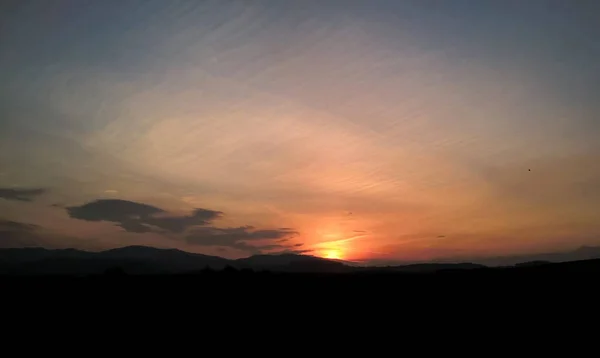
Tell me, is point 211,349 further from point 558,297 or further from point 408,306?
point 558,297

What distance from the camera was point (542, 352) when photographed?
17.2 metres

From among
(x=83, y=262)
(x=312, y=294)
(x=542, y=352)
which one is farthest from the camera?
(x=83, y=262)

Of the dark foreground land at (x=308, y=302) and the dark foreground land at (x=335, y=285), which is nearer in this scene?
the dark foreground land at (x=308, y=302)

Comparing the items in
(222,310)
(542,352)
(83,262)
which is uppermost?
(83,262)

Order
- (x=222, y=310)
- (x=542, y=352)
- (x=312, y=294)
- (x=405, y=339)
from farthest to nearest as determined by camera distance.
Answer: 1. (x=312, y=294)
2. (x=222, y=310)
3. (x=405, y=339)
4. (x=542, y=352)

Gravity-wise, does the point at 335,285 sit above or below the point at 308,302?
above

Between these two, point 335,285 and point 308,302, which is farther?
point 335,285

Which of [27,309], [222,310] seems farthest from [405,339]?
[27,309]

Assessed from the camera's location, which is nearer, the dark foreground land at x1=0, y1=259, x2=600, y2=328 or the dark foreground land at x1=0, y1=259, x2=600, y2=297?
the dark foreground land at x1=0, y1=259, x2=600, y2=328

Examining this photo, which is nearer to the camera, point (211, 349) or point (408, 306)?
point (211, 349)

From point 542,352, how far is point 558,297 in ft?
22.8

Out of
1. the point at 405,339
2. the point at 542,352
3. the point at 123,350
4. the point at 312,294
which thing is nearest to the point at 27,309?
the point at 123,350

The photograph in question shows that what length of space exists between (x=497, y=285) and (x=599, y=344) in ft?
29.1

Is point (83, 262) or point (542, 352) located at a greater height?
point (83, 262)
